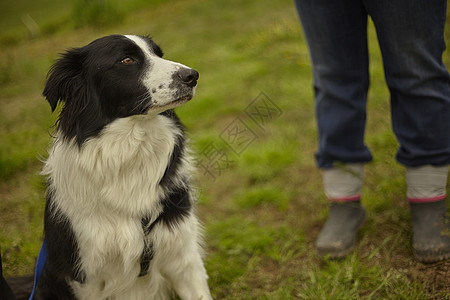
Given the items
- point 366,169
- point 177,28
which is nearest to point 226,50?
point 177,28

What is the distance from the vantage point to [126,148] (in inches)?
68.1

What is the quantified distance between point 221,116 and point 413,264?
96.6 inches

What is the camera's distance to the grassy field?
2158 mm

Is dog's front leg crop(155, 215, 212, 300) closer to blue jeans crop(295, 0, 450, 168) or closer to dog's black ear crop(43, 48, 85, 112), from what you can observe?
dog's black ear crop(43, 48, 85, 112)

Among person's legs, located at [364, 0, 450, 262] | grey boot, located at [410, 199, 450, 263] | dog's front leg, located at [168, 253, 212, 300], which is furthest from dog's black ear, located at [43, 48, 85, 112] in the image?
grey boot, located at [410, 199, 450, 263]

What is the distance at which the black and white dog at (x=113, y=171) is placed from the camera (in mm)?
1691

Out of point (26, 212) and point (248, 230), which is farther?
point (26, 212)

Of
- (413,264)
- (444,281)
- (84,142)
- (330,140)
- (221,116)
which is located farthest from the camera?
(221,116)

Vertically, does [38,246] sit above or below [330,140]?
below

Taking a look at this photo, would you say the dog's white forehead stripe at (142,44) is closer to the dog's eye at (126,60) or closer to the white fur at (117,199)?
the dog's eye at (126,60)

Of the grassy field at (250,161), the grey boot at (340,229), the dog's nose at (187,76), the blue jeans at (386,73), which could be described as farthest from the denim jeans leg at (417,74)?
the dog's nose at (187,76)

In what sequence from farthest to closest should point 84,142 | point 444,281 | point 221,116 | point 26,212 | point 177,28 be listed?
point 177,28, point 221,116, point 26,212, point 444,281, point 84,142

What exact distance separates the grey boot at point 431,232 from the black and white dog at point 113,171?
1.19 metres

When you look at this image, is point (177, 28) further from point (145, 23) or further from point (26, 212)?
point (26, 212)
